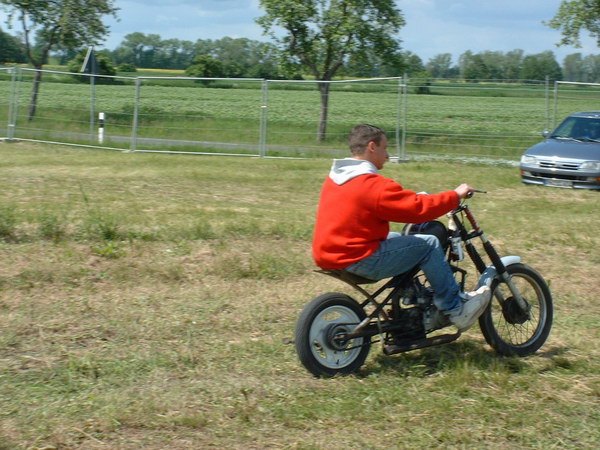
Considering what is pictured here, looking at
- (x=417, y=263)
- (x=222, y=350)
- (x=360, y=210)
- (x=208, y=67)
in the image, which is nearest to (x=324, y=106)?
(x=222, y=350)

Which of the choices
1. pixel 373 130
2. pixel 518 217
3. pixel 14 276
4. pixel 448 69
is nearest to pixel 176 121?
pixel 518 217

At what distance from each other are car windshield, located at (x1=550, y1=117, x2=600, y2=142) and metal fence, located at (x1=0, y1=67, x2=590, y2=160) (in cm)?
450

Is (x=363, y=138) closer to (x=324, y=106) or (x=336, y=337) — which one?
(x=336, y=337)

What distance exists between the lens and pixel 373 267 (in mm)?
5051

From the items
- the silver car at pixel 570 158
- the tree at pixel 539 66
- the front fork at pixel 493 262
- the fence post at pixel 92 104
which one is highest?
the tree at pixel 539 66

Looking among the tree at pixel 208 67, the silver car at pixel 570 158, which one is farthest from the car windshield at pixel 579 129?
the tree at pixel 208 67

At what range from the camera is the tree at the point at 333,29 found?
76.3ft

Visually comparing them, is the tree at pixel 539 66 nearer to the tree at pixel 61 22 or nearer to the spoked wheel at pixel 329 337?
the tree at pixel 61 22

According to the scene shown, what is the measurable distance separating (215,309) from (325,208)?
1870 mm

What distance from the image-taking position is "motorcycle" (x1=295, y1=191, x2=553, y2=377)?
5.09 m

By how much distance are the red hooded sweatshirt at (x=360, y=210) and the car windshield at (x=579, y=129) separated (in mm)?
11071

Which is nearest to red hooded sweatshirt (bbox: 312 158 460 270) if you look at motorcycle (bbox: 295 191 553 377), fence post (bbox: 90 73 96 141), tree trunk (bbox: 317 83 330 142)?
motorcycle (bbox: 295 191 553 377)

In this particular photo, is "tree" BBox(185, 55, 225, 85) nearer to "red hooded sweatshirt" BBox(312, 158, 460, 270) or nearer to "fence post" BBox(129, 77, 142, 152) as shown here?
"fence post" BBox(129, 77, 142, 152)

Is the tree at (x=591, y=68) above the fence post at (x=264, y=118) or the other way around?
above
